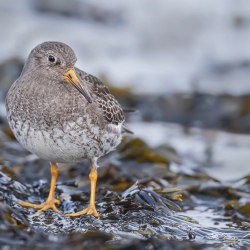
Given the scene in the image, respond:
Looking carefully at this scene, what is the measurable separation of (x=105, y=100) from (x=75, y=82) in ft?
2.27

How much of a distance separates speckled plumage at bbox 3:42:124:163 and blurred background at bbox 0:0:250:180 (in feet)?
7.55

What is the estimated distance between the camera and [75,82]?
5234 millimetres

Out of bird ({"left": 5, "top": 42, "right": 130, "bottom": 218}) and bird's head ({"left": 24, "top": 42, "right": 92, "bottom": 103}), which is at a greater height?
bird's head ({"left": 24, "top": 42, "right": 92, "bottom": 103})

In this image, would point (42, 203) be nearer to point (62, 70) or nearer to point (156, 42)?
point (62, 70)

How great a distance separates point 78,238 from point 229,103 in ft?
22.9

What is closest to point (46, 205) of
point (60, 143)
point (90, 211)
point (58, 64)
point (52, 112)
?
point (90, 211)

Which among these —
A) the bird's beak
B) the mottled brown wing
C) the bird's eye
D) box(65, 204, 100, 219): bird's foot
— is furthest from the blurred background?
the bird's eye

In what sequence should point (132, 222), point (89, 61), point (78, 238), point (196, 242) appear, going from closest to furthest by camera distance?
point (78, 238) → point (196, 242) → point (132, 222) → point (89, 61)


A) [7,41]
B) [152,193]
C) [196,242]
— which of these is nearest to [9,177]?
[152,193]

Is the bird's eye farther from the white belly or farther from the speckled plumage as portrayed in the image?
the white belly

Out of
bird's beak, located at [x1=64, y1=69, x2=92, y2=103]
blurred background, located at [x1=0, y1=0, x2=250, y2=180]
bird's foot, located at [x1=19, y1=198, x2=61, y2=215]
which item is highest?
blurred background, located at [x1=0, y1=0, x2=250, y2=180]

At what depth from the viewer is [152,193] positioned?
18.2ft

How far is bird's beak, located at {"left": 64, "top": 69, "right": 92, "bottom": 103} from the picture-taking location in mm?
5227

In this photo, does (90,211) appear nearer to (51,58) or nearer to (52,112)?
(52,112)
